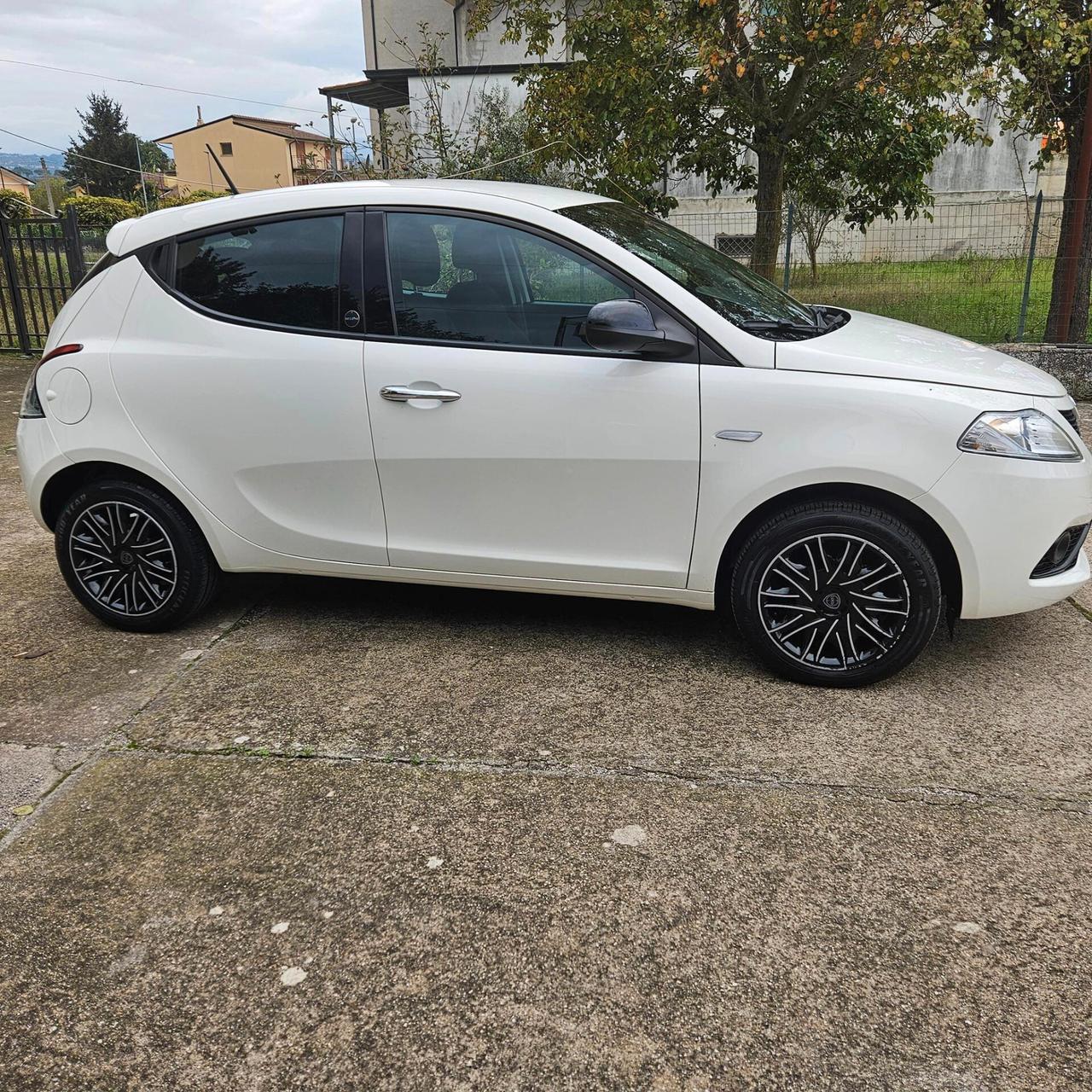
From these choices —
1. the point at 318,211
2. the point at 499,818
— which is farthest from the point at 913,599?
the point at 318,211

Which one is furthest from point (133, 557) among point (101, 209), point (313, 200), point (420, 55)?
point (101, 209)

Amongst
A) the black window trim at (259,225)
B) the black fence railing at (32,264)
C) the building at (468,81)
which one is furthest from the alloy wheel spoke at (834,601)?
the building at (468,81)

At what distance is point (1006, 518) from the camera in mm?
3406

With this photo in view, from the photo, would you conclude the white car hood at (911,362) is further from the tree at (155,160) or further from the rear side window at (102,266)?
the tree at (155,160)

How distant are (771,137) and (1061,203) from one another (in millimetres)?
3139

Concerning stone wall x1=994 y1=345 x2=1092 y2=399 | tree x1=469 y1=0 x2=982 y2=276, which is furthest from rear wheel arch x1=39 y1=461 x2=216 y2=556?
stone wall x1=994 y1=345 x2=1092 y2=399

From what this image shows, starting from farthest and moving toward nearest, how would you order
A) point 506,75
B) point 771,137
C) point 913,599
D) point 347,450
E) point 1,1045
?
point 506,75 → point 771,137 → point 347,450 → point 913,599 → point 1,1045

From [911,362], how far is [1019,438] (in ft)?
1.46

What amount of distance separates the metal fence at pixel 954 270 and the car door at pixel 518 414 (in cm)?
661

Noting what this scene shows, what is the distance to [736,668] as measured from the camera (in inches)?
154

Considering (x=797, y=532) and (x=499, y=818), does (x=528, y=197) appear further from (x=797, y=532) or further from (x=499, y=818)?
(x=499, y=818)

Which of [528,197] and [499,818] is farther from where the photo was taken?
→ [528,197]

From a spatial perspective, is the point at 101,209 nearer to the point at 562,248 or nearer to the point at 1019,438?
the point at 562,248

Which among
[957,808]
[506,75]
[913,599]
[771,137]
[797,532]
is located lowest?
[957,808]
